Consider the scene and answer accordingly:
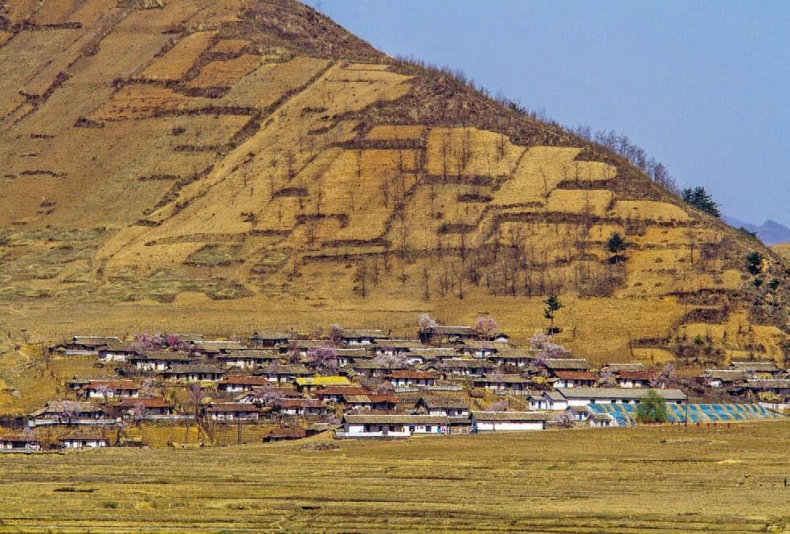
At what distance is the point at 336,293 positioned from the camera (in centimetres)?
13862

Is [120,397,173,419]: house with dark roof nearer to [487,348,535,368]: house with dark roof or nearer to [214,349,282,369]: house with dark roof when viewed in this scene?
[214,349,282,369]: house with dark roof

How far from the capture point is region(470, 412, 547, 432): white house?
94375 millimetres

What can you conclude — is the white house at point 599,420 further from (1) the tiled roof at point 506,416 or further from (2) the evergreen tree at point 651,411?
(1) the tiled roof at point 506,416

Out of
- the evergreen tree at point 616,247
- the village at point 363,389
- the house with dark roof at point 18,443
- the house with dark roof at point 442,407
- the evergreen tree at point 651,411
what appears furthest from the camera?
the evergreen tree at point 616,247

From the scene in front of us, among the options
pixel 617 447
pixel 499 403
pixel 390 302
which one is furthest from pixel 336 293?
pixel 617 447

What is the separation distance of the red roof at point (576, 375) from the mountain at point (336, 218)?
8.88 m

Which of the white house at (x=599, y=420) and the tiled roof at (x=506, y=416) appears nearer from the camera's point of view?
the tiled roof at (x=506, y=416)

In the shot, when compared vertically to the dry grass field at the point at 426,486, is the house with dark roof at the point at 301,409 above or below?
above

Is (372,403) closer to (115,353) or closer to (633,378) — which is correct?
(633,378)

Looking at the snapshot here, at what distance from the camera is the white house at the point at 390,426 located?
91.5 m

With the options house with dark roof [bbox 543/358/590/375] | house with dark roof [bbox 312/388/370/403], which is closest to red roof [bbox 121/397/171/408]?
house with dark roof [bbox 312/388/370/403]

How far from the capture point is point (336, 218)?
496 feet

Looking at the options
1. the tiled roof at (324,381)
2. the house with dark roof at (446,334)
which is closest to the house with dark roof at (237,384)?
the tiled roof at (324,381)

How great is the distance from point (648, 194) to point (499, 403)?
2095 inches
